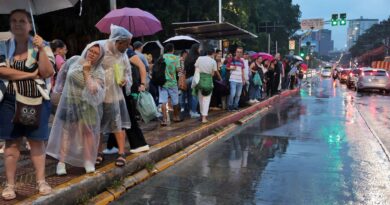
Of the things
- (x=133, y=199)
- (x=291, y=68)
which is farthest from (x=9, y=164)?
(x=291, y=68)

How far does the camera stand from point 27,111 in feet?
13.6

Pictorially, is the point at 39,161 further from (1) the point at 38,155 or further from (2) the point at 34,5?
(2) the point at 34,5

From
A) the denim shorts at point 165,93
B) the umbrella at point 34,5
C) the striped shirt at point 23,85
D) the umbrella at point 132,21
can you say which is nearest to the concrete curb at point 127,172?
the denim shorts at point 165,93

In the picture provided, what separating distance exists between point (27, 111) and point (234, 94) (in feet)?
28.0

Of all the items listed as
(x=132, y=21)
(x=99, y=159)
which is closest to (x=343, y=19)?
(x=132, y=21)

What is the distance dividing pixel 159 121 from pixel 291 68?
16.4 metres

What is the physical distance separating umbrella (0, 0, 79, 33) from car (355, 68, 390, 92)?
2360 cm

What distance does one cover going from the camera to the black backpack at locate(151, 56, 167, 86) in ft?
29.2

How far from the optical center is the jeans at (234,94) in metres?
12.1

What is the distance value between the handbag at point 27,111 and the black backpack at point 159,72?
474 centimetres

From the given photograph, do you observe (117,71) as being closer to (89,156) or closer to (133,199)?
(89,156)

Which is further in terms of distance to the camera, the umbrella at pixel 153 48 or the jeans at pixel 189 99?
the umbrella at pixel 153 48

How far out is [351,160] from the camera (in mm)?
7371

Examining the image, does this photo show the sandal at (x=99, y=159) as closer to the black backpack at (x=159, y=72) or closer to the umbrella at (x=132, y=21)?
the black backpack at (x=159, y=72)
